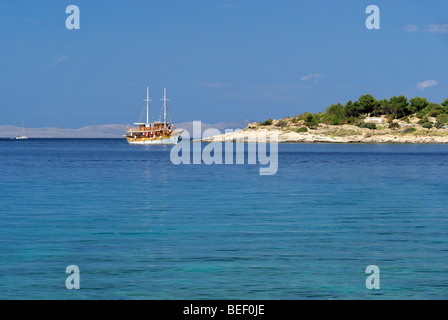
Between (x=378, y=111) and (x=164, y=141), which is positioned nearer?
(x=164, y=141)

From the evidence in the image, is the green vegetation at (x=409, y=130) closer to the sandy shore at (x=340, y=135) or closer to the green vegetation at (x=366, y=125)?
the sandy shore at (x=340, y=135)

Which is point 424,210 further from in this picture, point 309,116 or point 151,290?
point 309,116

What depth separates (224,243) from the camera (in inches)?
677

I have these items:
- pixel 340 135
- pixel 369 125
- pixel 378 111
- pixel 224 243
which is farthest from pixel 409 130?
pixel 224 243

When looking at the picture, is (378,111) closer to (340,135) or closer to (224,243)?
(340,135)

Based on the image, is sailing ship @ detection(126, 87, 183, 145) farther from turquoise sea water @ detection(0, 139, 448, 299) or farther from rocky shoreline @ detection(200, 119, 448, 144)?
turquoise sea water @ detection(0, 139, 448, 299)

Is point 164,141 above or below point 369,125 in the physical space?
below

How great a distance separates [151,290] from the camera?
1227cm

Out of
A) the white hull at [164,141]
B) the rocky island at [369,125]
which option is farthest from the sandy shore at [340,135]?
the white hull at [164,141]

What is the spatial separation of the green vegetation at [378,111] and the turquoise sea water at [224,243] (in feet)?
479

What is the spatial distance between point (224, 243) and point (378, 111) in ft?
586

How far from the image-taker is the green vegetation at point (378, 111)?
174575 mm
